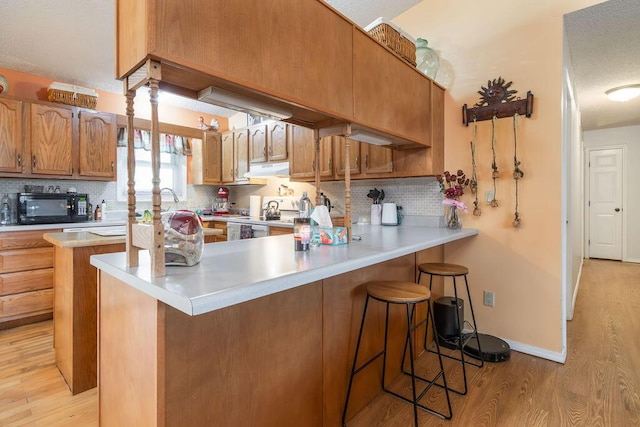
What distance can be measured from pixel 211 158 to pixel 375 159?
301 cm

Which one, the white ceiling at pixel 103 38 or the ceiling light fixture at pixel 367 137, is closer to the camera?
the ceiling light fixture at pixel 367 137

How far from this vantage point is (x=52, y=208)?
3.45m

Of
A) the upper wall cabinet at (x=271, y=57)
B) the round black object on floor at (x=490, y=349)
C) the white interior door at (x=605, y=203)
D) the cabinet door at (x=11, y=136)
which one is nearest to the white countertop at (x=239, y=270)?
the upper wall cabinet at (x=271, y=57)

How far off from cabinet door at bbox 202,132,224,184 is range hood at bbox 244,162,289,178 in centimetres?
77

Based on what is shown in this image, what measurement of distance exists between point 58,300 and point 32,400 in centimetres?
59

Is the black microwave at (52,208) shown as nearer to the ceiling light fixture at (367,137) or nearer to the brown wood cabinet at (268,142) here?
the brown wood cabinet at (268,142)

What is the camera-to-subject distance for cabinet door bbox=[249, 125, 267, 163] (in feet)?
14.1

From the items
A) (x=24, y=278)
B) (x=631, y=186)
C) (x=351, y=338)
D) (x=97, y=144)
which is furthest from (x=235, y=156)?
(x=631, y=186)

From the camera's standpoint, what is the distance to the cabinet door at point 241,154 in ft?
15.2

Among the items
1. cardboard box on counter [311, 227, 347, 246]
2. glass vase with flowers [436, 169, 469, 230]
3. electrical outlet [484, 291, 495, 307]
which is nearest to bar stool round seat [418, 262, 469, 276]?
glass vase with flowers [436, 169, 469, 230]

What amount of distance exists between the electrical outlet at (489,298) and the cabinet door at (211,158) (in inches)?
154

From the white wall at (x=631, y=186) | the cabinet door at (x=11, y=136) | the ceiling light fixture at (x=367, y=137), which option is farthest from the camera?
the white wall at (x=631, y=186)

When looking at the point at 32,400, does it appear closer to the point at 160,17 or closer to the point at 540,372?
the point at 160,17

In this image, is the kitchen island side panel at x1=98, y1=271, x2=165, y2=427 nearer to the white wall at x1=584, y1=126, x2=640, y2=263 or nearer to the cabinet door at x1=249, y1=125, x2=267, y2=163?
the cabinet door at x1=249, y1=125, x2=267, y2=163
